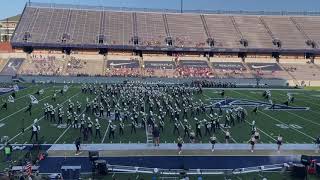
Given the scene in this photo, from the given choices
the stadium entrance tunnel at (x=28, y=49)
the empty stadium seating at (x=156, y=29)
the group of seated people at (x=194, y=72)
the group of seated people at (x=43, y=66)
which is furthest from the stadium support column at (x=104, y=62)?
the stadium entrance tunnel at (x=28, y=49)

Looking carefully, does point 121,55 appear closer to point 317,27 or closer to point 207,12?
point 207,12

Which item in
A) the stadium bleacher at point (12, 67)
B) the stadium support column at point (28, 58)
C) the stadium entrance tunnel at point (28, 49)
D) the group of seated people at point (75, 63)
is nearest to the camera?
the stadium bleacher at point (12, 67)

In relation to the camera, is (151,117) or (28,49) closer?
(151,117)

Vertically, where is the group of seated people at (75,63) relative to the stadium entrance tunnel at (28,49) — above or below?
below

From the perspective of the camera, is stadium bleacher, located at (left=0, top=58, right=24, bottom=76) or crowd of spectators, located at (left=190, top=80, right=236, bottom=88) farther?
stadium bleacher, located at (left=0, top=58, right=24, bottom=76)

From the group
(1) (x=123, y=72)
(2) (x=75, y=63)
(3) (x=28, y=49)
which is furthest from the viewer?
(3) (x=28, y=49)

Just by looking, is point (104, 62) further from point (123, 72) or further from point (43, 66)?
point (43, 66)

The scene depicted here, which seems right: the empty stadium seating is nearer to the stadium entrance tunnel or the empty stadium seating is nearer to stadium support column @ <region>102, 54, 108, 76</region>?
the stadium entrance tunnel

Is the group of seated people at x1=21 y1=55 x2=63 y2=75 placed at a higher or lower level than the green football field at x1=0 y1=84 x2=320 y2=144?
higher

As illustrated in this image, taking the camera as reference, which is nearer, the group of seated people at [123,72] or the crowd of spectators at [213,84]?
the crowd of spectators at [213,84]

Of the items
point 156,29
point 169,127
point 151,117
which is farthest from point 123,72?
point 151,117

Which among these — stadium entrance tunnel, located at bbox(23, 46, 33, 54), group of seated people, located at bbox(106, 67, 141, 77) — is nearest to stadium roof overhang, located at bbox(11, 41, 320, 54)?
stadium entrance tunnel, located at bbox(23, 46, 33, 54)

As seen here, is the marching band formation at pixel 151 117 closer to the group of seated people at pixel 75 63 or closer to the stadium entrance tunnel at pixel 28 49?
the group of seated people at pixel 75 63

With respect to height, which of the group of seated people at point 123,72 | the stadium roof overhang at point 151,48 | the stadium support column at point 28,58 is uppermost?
the stadium roof overhang at point 151,48
